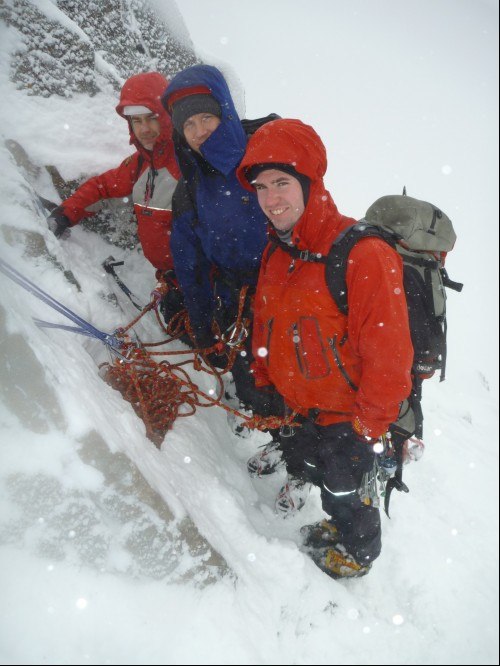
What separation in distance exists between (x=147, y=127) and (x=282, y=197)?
72.9 inches

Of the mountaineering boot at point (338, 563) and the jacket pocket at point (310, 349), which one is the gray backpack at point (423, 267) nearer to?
the jacket pocket at point (310, 349)

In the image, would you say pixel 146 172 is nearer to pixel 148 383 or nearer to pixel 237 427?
pixel 148 383

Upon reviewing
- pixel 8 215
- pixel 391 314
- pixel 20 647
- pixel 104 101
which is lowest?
pixel 20 647

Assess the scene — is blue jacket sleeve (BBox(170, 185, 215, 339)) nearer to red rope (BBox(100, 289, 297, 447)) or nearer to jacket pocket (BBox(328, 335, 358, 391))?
red rope (BBox(100, 289, 297, 447))

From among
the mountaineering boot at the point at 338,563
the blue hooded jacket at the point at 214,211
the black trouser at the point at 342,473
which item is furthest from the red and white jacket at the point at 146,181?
the mountaineering boot at the point at 338,563

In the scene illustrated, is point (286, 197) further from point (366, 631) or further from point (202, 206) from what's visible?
point (366, 631)

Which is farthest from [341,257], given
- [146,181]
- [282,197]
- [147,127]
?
[147,127]

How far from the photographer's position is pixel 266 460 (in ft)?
12.5

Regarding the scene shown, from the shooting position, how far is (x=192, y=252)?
3.21 m

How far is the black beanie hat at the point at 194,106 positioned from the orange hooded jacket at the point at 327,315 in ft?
2.06

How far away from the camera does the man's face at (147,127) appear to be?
132 inches

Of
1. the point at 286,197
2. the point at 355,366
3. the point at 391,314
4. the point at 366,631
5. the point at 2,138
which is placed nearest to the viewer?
the point at 391,314

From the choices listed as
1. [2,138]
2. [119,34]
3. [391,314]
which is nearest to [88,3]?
[119,34]

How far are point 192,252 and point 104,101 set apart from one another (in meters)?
2.48
